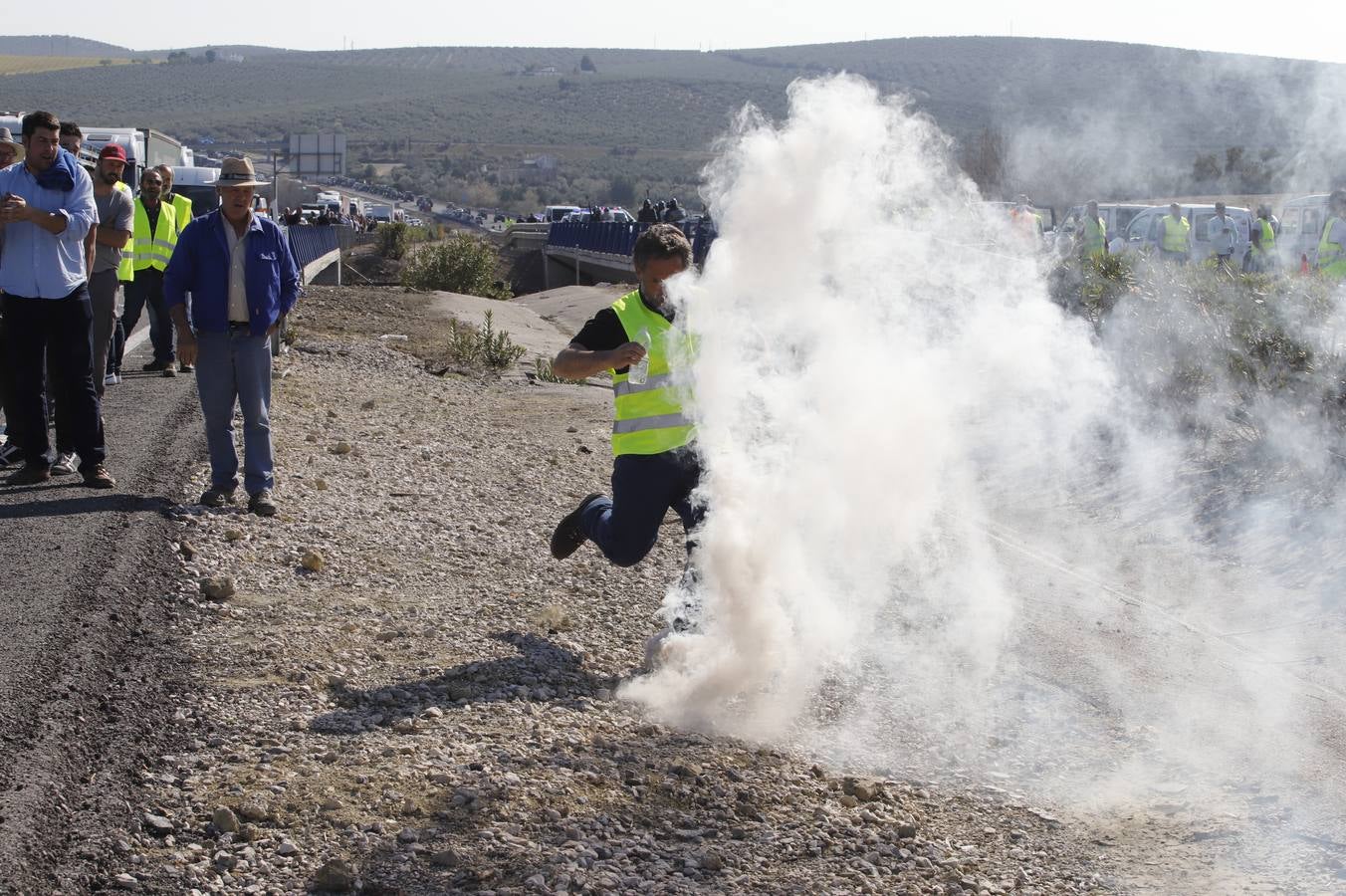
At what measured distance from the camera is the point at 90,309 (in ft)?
26.9

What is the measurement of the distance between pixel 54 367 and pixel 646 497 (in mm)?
4132

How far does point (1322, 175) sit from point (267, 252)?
13.0 m

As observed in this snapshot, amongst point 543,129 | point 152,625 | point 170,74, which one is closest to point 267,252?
point 152,625

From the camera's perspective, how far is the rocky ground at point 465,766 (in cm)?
412

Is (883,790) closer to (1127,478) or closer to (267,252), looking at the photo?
(267,252)

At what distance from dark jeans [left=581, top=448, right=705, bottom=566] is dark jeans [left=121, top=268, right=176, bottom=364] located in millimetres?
7488

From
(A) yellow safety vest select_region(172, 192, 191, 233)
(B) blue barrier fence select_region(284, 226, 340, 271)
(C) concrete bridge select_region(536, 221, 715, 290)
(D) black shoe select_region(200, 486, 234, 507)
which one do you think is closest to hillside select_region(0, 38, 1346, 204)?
(C) concrete bridge select_region(536, 221, 715, 290)

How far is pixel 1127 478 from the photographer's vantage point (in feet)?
34.0

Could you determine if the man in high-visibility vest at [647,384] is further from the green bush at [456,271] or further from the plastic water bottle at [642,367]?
the green bush at [456,271]

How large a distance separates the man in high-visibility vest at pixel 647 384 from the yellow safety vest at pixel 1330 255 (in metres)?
9.26

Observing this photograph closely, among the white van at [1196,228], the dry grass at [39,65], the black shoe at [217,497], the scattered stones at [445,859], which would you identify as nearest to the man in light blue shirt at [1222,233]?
the white van at [1196,228]

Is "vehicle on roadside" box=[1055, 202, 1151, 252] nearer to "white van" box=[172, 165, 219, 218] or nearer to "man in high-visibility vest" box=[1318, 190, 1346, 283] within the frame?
"man in high-visibility vest" box=[1318, 190, 1346, 283]

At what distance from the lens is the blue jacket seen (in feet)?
26.1

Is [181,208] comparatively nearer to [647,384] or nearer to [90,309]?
[90,309]
